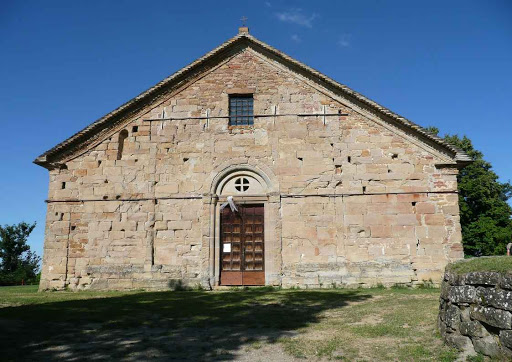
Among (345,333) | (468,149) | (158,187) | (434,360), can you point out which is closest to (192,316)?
(345,333)

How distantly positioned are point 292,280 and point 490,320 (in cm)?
835

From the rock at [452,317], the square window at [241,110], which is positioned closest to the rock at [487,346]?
the rock at [452,317]

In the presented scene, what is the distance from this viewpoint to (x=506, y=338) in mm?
4648

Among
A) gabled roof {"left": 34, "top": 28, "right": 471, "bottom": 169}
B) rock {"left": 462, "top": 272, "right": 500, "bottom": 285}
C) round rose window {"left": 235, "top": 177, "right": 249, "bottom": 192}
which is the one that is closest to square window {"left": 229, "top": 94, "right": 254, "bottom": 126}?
gabled roof {"left": 34, "top": 28, "right": 471, "bottom": 169}

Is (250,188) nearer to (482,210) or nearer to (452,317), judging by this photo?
(452,317)

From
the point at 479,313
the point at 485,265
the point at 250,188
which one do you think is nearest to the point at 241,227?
the point at 250,188

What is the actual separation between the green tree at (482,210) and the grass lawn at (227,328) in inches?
848

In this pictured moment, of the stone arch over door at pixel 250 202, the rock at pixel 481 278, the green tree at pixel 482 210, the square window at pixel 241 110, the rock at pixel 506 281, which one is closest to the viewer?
the rock at pixel 506 281

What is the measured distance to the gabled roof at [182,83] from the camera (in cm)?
1395

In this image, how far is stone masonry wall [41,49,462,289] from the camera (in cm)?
1301

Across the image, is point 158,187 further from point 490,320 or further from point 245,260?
point 490,320

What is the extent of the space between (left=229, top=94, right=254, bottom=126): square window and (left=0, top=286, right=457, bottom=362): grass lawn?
250 inches

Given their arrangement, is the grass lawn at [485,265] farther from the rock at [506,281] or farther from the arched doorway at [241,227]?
the arched doorway at [241,227]

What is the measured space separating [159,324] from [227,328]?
139cm
